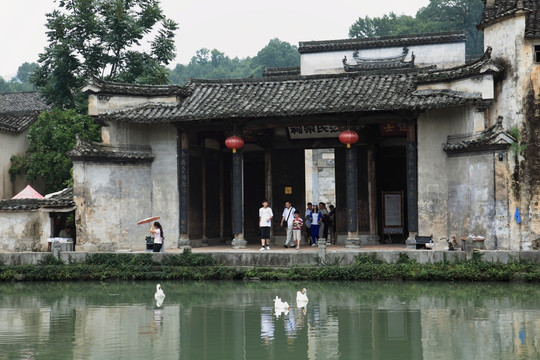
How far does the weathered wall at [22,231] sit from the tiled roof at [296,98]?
373 centimetres

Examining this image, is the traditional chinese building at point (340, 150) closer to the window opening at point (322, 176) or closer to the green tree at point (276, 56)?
the window opening at point (322, 176)

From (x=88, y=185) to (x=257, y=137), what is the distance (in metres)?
→ 5.73

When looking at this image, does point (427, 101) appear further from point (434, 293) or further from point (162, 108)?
point (162, 108)

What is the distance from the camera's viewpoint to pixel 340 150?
2589 cm

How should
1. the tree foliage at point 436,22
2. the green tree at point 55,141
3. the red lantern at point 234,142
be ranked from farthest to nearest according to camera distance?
1. the tree foliage at point 436,22
2. the green tree at point 55,141
3. the red lantern at point 234,142

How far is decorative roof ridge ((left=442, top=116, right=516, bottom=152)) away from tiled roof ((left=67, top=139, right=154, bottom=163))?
29.8ft

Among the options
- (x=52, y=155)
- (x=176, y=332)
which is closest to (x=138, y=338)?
(x=176, y=332)

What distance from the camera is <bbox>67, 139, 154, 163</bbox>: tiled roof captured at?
76.2ft

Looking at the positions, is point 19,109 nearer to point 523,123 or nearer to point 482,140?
point 482,140

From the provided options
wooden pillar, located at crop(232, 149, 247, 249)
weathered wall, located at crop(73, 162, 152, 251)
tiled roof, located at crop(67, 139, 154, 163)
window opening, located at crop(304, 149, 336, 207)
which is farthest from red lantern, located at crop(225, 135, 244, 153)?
window opening, located at crop(304, 149, 336, 207)

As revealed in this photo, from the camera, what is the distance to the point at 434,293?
675 inches

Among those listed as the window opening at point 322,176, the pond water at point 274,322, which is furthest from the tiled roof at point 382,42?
the pond water at point 274,322

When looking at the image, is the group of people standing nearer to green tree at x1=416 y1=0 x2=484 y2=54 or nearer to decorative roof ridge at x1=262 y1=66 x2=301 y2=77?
decorative roof ridge at x1=262 y1=66 x2=301 y2=77

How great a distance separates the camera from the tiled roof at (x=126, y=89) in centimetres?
2419
